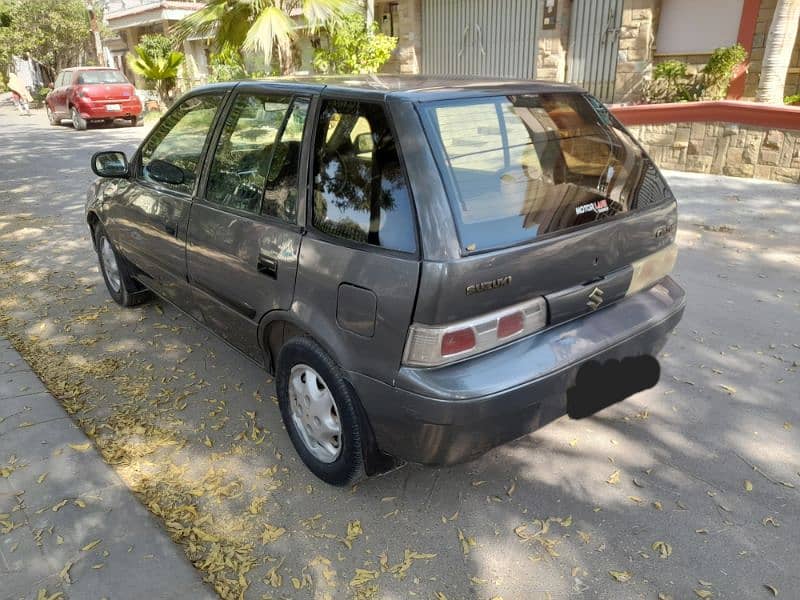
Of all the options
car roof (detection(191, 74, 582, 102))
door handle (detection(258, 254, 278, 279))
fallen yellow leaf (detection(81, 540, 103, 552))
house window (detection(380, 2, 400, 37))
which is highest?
house window (detection(380, 2, 400, 37))

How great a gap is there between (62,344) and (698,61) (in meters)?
10.5

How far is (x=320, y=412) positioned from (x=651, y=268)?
1.70m

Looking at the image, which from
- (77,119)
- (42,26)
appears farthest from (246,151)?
(42,26)

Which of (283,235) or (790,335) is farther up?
(283,235)

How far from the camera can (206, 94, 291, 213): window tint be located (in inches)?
116

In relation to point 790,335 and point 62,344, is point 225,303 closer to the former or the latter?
point 62,344

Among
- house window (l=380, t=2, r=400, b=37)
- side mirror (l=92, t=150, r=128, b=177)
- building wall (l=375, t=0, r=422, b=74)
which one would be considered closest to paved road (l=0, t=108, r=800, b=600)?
side mirror (l=92, t=150, r=128, b=177)

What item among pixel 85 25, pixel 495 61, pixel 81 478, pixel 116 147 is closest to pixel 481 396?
pixel 81 478

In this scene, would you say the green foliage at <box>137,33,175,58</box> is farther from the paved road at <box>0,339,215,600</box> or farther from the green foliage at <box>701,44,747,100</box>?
the paved road at <box>0,339,215,600</box>

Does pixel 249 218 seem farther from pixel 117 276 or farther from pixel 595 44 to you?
pixel 595 44

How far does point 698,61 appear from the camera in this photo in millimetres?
10344

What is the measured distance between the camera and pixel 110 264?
502 cm

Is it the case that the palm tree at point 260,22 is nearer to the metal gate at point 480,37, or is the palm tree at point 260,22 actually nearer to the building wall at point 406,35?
the metal gate at point 480,37

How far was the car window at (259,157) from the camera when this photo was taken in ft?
9.18
